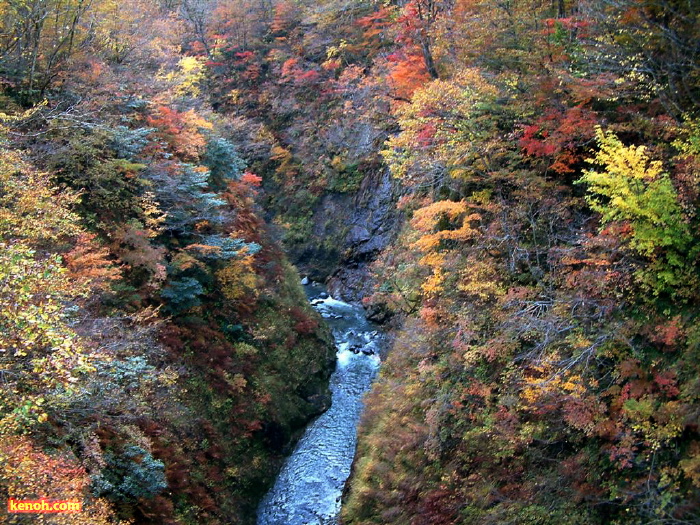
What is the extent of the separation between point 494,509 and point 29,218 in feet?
36.9

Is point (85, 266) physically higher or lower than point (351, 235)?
higher

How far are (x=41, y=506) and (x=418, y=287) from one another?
13.3 meters

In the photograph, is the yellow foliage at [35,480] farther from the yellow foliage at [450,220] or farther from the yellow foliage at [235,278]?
the yellow foliage at [235,278]

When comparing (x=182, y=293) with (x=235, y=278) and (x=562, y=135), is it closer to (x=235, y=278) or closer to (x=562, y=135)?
(x=235, y=278)

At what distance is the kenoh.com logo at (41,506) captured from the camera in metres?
6.48

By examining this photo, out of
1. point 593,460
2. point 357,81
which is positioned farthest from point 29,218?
point 357,81

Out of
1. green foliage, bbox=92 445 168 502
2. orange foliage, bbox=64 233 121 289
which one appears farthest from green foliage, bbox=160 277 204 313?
green foliage, bbox=92 445 168 502

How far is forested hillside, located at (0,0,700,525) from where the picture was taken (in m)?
8.59

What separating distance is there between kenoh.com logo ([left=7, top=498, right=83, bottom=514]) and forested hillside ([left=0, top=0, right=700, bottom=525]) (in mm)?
118

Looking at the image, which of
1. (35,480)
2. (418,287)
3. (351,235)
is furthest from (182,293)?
(351,235)

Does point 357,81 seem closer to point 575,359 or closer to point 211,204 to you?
point 211,204

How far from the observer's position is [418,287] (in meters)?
17.8

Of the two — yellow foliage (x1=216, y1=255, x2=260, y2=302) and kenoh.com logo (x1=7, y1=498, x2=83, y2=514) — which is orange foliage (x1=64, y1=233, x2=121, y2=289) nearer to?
kenoh.com logo (x1=7, y1=498, x2=83, y2=514)

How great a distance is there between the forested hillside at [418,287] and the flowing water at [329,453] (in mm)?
694
